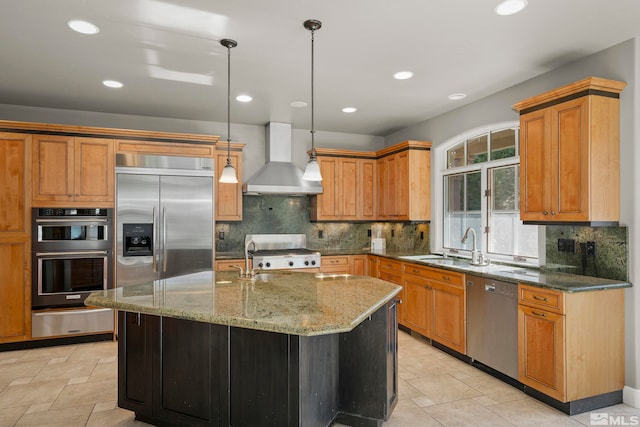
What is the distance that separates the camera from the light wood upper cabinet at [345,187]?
5.86 m

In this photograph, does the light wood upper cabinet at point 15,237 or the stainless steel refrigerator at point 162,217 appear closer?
the light wood upper cabinet at point 15,237

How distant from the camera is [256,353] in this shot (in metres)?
2.18

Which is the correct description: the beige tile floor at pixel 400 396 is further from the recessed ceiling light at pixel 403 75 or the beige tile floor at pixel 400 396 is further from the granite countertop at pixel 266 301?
the recessed ceiling light at pixel 403 75

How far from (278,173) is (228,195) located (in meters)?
0.75

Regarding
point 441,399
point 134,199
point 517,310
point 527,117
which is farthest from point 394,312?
point 134,199

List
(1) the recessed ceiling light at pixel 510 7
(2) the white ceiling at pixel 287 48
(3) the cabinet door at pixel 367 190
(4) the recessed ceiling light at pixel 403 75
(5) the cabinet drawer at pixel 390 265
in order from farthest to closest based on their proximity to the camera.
A: (3) the cabinet door at pixel 367 190, (5) the cabinet drawer at pixel 390 265, (4) the recessed ceiling light at pixel 403 75, (2) the white ceiling at pixel 287 48, (1) the recessed ceiling light at pixel 510 7

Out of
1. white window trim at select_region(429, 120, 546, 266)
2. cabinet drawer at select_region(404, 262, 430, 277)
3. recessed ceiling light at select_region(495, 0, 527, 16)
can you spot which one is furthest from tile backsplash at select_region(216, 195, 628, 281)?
recessed ceiling light at select_region(495, 0, 527, 16)

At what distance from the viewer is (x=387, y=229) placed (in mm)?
6426

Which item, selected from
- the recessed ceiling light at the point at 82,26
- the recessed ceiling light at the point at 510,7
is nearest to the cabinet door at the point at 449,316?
the recessed ceiling light at the point at 510,7

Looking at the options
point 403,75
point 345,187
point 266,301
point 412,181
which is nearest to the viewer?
point 266,301

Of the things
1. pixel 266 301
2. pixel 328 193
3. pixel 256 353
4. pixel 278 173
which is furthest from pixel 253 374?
pixel 328 193

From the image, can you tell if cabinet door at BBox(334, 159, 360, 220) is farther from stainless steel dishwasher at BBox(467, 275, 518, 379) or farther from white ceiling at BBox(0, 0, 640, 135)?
stainless steel dishwasher at BBox(467, 275, 518, 379)

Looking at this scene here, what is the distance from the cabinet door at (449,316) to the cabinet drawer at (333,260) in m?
1.63

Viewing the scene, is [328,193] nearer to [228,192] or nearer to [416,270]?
[228,192]
